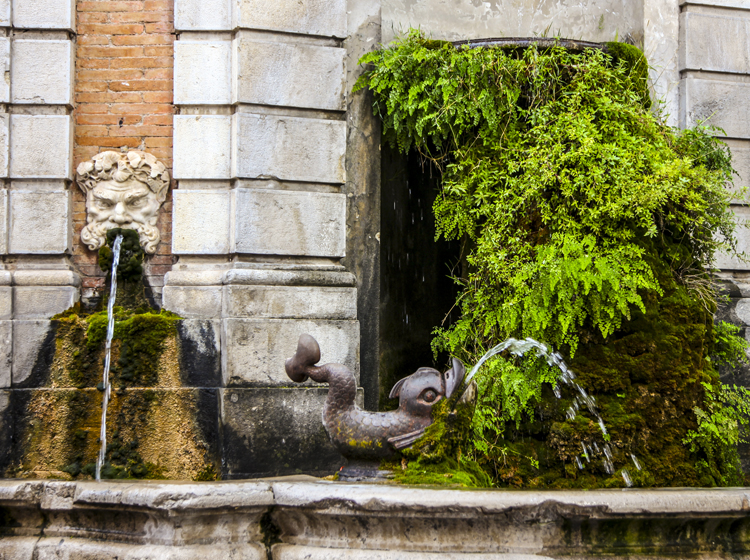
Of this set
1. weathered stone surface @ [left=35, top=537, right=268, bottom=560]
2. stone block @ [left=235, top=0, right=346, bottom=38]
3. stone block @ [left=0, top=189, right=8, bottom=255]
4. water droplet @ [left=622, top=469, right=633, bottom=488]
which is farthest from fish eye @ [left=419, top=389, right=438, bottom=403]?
stone block @ [left=0, top=189, right=8, bottom=255]

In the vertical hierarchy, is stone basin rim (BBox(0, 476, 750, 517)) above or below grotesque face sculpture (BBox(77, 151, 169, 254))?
below

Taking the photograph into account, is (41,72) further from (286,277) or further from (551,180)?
(551,180)

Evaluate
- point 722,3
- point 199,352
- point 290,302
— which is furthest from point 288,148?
point 722,3

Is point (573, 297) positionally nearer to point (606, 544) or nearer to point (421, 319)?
point (606, 544)

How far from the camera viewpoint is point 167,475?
16.2ft

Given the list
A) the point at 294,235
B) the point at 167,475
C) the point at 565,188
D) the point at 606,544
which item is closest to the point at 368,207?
the point at 294,235

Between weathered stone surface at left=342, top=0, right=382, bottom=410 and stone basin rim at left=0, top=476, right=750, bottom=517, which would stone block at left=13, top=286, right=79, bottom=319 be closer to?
weathered stone surface at left=342, top=0, right=382, bottom=410

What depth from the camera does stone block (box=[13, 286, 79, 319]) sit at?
5133 millimetres

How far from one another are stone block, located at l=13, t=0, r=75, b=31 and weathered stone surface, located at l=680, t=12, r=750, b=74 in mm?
5228

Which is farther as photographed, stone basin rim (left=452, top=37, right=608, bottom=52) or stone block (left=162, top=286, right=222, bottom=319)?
stone basin rim (left=452, top=37, right=608, bottom=52)

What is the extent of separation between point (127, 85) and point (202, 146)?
796 millimetres

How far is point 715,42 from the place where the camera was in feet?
21.6

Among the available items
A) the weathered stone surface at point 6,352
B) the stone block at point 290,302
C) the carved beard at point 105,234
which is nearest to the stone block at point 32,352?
the weathered stone surface at point 6,352

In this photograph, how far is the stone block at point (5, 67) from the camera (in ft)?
17.3
